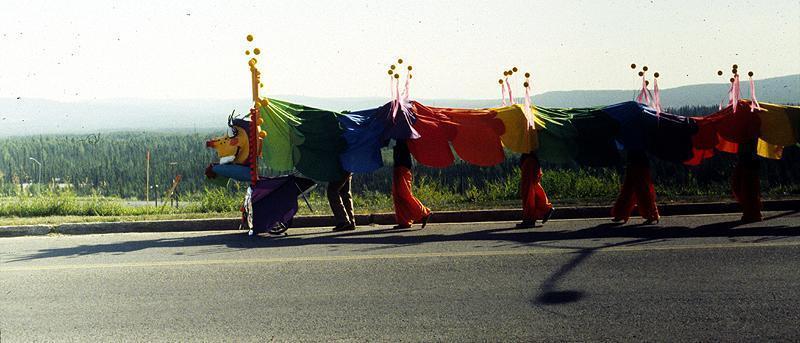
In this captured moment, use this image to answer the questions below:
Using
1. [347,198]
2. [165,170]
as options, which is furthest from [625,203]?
[165,170]

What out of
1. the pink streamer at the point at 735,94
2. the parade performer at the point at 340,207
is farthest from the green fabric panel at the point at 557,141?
the parade performer at the point at 340,207

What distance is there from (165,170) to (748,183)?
13.2 m

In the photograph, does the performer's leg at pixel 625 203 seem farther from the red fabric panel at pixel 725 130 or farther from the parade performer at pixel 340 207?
the parade performer at pixel 340 207

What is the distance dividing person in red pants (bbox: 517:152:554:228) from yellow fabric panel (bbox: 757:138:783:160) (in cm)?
316

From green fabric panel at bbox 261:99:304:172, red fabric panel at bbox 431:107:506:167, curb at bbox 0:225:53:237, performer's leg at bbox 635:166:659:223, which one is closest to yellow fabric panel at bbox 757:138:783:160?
performer's leg at bbox 635:166:659:223

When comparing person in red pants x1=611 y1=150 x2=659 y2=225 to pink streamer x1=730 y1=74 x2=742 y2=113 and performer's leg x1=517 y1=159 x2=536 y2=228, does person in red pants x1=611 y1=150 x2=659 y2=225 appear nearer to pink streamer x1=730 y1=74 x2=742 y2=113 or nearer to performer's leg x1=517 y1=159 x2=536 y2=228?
performer's leg x1=517 y1=159 x2=536 y2=228

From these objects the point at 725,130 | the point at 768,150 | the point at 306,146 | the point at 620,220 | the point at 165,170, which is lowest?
the point at 620,220

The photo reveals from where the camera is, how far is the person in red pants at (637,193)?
1259 centimetres

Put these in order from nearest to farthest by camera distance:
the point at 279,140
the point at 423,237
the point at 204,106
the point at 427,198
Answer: the point at 423,237
the point at 279,140
the point at 427,198
the point at 204,106

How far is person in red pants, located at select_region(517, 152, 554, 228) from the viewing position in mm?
12500

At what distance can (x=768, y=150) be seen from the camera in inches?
522

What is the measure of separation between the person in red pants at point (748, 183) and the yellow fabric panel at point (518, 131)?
9.07ft

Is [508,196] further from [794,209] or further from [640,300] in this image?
[640,300]

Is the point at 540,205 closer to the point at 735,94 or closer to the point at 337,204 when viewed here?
the point at 337,204
